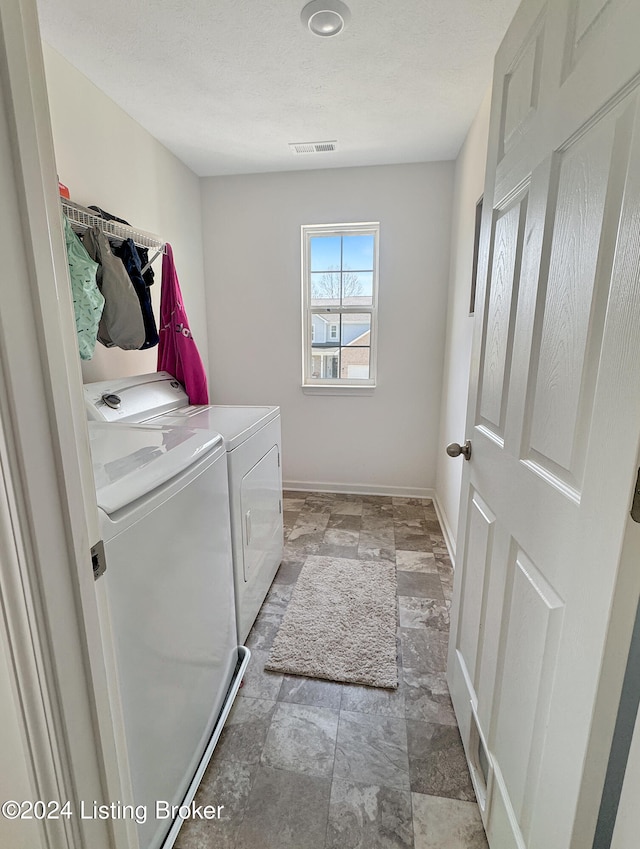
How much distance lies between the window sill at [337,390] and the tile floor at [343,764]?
5.75 ft

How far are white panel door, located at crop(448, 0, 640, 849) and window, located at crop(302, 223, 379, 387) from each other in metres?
1.99

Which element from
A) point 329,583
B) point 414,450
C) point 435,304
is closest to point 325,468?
point 414,450

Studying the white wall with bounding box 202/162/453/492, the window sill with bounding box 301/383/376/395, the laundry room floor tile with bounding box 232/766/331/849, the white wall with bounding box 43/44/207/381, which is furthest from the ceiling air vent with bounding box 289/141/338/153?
the laundry room floor tile with bounding box 232/766/331/849

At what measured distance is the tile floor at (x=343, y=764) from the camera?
106cm

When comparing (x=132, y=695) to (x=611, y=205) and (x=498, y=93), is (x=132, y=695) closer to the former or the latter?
(x=611, y=205)

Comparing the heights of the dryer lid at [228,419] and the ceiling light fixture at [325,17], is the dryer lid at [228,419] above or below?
below

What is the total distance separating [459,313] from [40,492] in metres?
2.45

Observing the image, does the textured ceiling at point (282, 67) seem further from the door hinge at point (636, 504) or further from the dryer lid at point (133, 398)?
the door hinge at point (636, 504)

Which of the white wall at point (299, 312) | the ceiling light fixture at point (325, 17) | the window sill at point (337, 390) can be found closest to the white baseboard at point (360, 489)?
the white wall at point (299, 312)

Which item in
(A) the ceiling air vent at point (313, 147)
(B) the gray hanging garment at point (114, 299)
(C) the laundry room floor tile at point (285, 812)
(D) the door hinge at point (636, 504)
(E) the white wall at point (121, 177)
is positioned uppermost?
(A) the ceiling air vent at point (313, 147)

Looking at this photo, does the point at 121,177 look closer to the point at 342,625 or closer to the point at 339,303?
the point at 339,303

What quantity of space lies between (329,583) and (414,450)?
1453 mm

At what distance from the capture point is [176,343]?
225 cm

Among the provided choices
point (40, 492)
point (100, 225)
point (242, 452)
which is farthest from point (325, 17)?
point (40, 492)
